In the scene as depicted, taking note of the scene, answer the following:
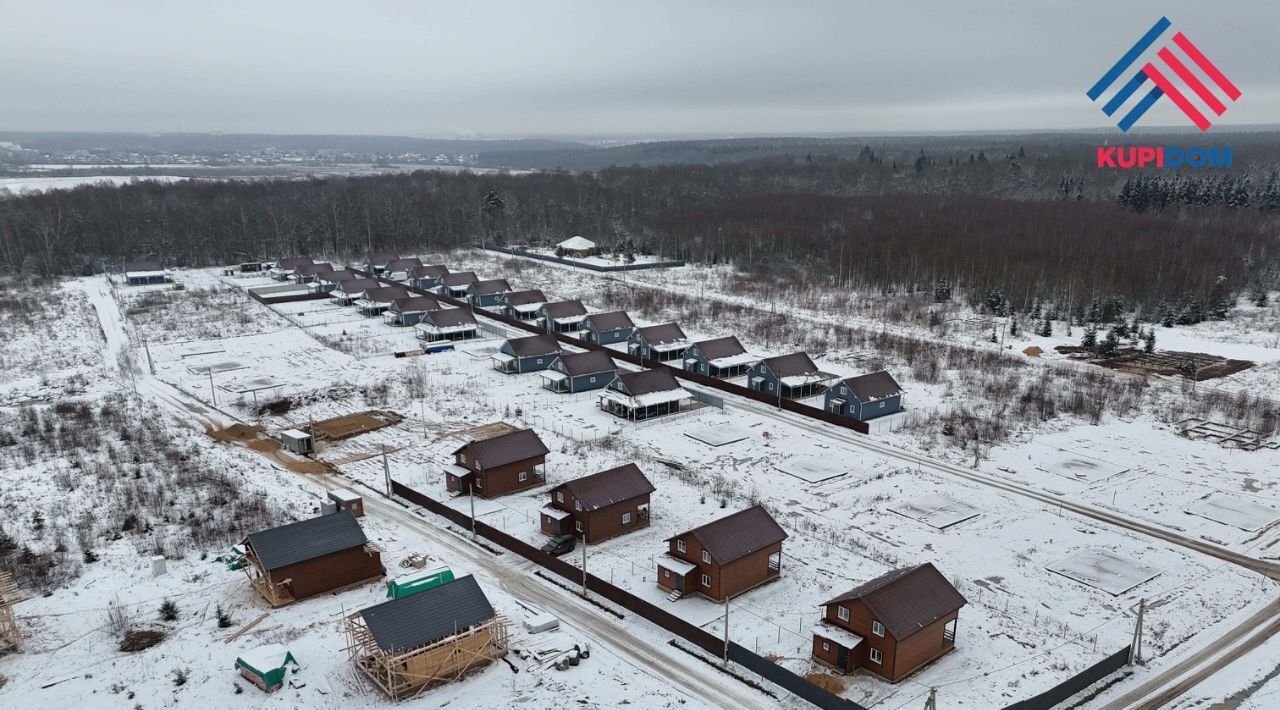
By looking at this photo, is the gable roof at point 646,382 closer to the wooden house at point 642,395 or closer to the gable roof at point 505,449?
the wooden house at point 642,395

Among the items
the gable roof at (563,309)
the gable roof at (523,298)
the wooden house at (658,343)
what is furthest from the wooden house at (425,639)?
the gable roof at (523,298)

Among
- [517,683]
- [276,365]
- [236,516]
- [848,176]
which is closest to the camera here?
[517,683]

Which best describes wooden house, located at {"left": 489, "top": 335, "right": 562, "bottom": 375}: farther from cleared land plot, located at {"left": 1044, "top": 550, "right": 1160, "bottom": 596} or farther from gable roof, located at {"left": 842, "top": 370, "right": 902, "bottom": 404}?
cleared land plot, located at {"left": 1044, "top": 550, "right": 1160, "bottom": 596}

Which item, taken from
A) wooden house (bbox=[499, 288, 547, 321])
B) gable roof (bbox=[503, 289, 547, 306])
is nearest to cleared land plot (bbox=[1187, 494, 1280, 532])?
wooden house (bbox=[499, 288, 547, 321])

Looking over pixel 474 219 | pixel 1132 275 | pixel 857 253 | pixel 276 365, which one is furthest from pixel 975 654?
pixel 474 219

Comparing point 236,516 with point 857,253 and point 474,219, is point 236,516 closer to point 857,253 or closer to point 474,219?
point 857,253
